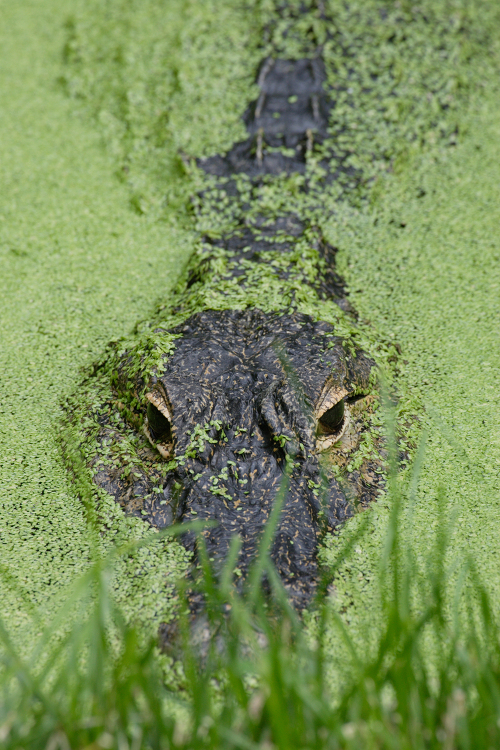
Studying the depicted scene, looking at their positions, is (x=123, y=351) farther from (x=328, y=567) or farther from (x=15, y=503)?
(x=328, y=567)

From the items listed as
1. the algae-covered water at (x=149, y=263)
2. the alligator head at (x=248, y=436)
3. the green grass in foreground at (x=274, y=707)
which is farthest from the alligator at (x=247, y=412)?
the green grass in foreground at (x=274, y=707)

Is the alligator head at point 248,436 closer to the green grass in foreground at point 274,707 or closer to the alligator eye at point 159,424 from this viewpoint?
the alligator eye at point 159,424

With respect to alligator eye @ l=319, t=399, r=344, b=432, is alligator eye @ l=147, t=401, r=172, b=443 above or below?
above

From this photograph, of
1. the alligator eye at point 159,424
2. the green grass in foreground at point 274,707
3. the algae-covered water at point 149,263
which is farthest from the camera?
the alligator eye at point 159,424

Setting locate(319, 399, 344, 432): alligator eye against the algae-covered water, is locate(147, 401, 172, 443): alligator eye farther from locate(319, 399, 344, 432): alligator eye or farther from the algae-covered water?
locate(319, 399, 344, 432): alligator eye

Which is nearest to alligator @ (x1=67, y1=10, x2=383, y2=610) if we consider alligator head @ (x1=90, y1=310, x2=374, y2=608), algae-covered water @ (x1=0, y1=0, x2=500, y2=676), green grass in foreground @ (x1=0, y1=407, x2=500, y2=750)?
alligator head @ (x1=90, y1=310, x2=374, y2=608)

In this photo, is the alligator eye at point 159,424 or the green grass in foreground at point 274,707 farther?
the alligator eye at point 159,424

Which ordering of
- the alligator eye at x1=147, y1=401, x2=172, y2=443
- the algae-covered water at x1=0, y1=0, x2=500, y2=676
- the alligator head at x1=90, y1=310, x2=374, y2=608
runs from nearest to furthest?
the alligator head at x1=90, y1=310, x2=374, y2=608, the algae-covered water at x1=0, y1=0, x2=500, y2=676, the alligator eye at x1=147, y1=401, x2=172, y2=443
